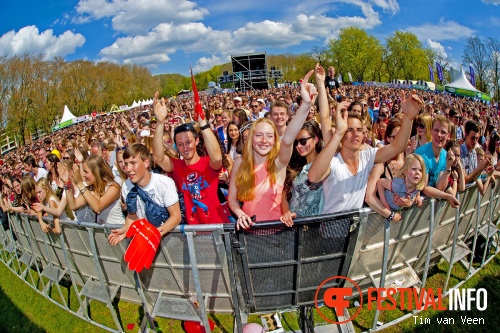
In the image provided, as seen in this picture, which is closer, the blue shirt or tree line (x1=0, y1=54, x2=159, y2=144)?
Answer: the blue shirt

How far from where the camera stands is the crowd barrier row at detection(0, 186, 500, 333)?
2.71 meters

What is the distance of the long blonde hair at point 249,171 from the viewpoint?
2.82 meters

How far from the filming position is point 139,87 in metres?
90.1

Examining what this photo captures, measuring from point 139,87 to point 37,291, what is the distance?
3652 inches

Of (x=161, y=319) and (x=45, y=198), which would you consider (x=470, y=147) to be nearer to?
(x=161, y=319)

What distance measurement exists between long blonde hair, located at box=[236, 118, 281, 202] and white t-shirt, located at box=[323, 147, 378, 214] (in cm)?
55

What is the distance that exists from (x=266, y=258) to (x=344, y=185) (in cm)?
100

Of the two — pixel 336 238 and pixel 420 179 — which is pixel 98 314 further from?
pixel 420 179

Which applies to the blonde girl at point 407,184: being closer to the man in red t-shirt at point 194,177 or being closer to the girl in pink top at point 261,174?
the girl in pink top at point 261,174

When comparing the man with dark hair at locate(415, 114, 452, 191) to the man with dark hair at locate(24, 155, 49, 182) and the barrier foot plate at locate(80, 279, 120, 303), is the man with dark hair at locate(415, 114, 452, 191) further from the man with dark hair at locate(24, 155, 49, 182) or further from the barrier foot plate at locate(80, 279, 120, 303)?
the man with dark hair at locate(24, 155, 49, 182)

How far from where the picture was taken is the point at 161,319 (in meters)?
4.11

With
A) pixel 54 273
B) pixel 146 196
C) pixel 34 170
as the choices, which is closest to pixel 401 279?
pixel 146 196

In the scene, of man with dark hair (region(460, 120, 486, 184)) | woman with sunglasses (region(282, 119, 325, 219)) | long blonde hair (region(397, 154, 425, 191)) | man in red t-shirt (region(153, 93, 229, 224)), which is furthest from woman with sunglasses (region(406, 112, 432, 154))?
man in red t-shirt (region(153, 93, 229, 224))

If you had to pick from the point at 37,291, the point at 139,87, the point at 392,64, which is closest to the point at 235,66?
the point at 392,64
